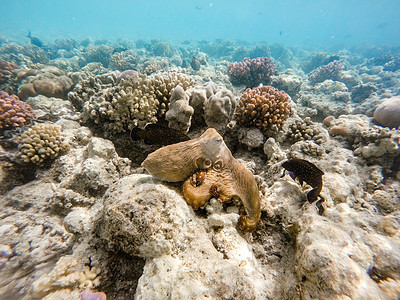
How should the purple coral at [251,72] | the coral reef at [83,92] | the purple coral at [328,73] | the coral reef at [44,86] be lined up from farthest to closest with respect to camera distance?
the purple coral at [328,73], the purple coral at [251,72], the coral reef at [44,86], the coral reef at [83,92]

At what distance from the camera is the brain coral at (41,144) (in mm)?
3119

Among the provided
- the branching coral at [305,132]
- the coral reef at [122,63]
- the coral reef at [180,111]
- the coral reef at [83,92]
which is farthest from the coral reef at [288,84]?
the coral reef at [122,63]

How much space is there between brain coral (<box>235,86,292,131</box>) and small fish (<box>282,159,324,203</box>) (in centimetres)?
142

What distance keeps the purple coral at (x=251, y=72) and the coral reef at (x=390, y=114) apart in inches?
216

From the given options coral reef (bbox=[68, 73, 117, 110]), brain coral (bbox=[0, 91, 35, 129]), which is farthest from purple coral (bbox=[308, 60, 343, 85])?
brain coral (bbox=[0, 91, 35, 129])

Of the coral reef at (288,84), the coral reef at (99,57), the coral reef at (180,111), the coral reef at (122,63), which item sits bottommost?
the coral reef at (180,111)

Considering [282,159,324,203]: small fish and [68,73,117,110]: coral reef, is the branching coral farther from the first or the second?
[68,73,117,110]: coral reef

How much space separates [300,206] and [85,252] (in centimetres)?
274

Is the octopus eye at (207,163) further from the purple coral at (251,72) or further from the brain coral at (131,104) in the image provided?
the purple coral at (251,72)

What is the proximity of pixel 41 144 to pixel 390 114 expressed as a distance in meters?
8.55

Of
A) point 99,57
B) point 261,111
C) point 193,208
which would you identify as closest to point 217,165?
point 193,208

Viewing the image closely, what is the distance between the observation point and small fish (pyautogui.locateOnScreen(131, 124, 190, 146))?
9.27ft

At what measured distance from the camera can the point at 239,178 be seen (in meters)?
2.30

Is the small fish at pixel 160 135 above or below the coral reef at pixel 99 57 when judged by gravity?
below
